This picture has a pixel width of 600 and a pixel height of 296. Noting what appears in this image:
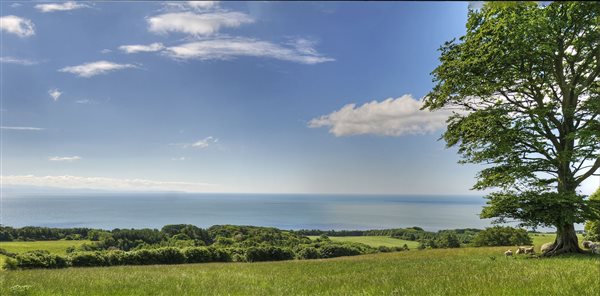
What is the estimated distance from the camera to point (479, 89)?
21047mm

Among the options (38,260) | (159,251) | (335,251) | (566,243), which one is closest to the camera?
(566,243)

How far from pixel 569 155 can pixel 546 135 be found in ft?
7.29

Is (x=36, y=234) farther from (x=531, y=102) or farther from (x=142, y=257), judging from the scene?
(x=531, y=102)

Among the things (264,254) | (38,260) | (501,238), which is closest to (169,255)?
(264,254)

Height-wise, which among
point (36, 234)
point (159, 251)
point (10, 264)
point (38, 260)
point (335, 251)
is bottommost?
point (335, 251)

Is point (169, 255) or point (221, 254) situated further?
point (221, 254)

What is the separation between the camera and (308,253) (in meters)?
46.4

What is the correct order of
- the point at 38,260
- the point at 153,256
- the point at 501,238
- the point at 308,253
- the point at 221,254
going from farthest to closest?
the point at 501,238 < the point at 308,253 < the point at 221,254 < the point at 153,256 < the point at 38,260

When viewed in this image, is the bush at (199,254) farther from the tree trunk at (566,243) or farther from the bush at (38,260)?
the tree trunk at (566,243)

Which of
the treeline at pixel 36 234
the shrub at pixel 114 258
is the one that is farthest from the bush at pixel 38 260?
the treeline at pixel 36 234

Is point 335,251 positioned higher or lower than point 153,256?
lower

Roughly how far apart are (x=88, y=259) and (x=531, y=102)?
3919cm

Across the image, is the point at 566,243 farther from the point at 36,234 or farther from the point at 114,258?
the point at 36,234

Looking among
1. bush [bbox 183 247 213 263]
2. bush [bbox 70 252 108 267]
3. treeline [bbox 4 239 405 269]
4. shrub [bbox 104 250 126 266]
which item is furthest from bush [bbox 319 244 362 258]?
bush [bbox 70 252 108 267]
